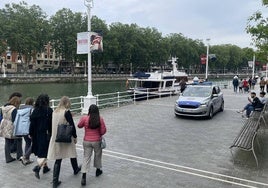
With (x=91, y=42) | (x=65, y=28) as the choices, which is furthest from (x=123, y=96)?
(x=65, y=28)

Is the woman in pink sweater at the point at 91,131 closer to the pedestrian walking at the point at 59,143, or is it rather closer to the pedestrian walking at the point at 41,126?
the pedestrian walking at the point at 59,143

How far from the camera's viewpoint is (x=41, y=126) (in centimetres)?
566

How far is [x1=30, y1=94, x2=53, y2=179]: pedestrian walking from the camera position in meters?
5.66

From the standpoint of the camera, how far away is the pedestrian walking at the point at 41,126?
5656 millimetres

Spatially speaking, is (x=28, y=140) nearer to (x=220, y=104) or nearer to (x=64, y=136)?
(x=64, y=136)

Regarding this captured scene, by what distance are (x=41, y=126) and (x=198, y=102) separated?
895cm

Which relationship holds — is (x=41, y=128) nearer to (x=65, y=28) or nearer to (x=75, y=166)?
(x=75, y=166)

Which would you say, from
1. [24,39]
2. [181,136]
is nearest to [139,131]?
[181,136]

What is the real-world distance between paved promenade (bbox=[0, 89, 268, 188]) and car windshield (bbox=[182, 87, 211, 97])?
291cm

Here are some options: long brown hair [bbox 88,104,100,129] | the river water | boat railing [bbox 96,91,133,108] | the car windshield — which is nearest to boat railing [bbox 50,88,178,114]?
boat railing [bbox 96,91,133,108]

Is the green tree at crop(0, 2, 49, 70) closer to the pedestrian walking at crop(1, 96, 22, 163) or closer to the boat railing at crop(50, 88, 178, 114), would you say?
the boat railing at crop(50, 88, 178, 114)

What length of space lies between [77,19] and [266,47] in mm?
69901

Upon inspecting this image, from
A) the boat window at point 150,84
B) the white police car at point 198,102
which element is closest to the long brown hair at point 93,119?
the white police car at point 198,102

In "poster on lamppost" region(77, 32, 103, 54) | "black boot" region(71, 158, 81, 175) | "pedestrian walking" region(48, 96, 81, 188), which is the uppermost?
"poster on lamppost" region(77, 32, 103, 54)
